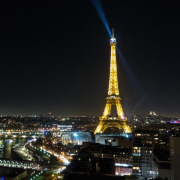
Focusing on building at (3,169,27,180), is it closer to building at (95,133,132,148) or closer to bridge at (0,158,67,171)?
bridge at (0,158,67,171)

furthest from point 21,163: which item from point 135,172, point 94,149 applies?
point 135,172

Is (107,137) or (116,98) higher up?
(116,98)

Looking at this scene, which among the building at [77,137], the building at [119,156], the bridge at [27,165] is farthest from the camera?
the building at [77,137]

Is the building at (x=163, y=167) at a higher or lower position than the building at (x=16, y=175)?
higher

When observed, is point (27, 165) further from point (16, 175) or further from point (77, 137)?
point (77, 137)

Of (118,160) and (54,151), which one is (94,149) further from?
(54,151)

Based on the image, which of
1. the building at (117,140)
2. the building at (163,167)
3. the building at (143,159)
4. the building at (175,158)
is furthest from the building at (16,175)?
the building at (117,140)

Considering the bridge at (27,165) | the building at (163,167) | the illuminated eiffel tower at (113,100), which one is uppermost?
the illuminated eiffel tower at (113,100)

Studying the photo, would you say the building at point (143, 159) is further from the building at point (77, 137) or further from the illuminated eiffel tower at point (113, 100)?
the building at point (77, 137)

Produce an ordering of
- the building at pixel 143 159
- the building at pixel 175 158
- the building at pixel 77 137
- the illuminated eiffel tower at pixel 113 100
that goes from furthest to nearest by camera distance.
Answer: the building at pixel 77 137, the illuminated eiffel tower at pixel 113 100, the building at pixel 143 159, the building at pixel 175 158
